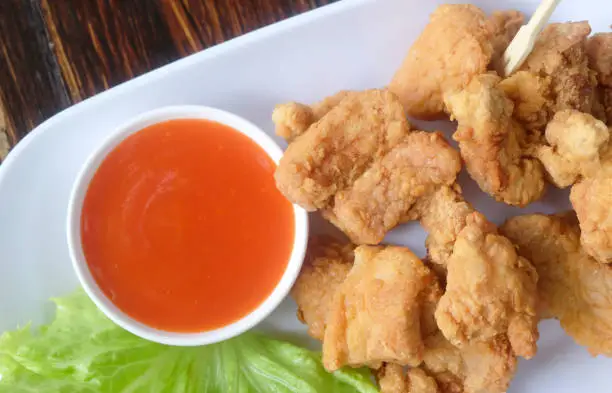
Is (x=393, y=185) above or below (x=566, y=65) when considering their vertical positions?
below

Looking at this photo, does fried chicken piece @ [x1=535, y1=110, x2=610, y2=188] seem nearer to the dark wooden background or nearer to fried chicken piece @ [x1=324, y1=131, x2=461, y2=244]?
fried chicken piece @ [x1=324, y1=131, x2=461, y2=244]

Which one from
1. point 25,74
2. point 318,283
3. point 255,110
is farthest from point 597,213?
point 25,74

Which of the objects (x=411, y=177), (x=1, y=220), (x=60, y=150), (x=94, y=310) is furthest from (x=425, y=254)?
(x=1, y=220)

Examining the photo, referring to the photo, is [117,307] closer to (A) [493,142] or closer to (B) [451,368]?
(B) [451,368]

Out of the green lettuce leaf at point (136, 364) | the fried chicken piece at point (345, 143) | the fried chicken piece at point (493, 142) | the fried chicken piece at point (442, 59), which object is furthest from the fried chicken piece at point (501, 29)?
the green lettuce leaf at point (136, 364)

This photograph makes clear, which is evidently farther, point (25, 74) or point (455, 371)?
point (25, 74)

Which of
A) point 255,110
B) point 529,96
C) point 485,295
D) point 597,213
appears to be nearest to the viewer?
point 485,295

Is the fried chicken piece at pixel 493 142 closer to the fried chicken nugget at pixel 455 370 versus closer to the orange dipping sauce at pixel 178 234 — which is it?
the fried chicken nugget at pixel 455 370
